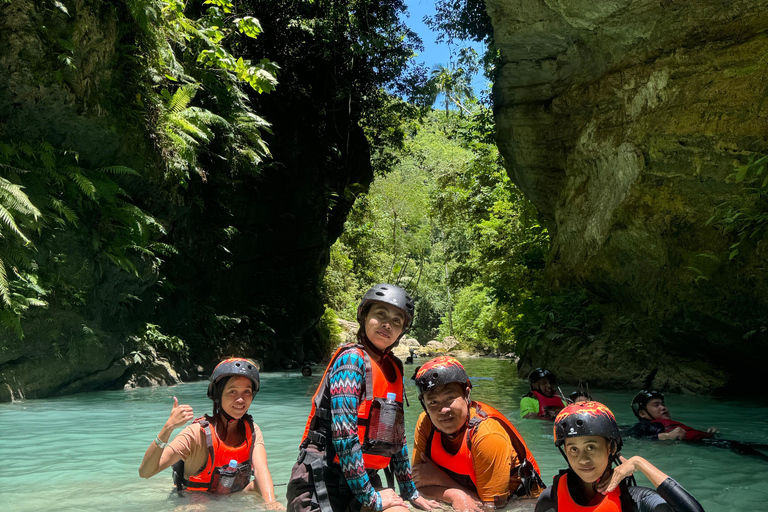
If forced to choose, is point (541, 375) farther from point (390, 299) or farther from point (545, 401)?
point (390, 299)

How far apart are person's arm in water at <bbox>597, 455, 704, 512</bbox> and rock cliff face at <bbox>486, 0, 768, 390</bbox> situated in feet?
25.8

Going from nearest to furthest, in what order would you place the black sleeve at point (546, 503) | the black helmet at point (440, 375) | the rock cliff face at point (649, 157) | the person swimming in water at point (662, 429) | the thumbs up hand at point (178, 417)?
1. the black sleeve at point (546, 503)
2. the thumbs up hand at point (178, 417)
3. the black helmet at point (440, 375)
4. the person swimming in water at point (662, 429)
5. the rock cliff face at point (649, 157)

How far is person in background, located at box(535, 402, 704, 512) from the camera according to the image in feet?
9.76

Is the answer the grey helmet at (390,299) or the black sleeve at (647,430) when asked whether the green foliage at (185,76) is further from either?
the grey helmet at (390,299)

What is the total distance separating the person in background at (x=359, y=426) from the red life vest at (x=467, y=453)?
2.80ft

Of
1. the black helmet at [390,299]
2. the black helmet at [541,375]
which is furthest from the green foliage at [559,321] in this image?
the black helmet at [390,299]

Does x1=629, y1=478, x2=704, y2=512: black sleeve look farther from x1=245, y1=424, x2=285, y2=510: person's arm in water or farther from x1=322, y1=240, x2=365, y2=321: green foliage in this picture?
x1=322, y1=240, x2=365, y2=321: green foliage

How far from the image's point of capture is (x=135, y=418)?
8266 millimetres

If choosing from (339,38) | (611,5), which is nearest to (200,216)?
(339,38)

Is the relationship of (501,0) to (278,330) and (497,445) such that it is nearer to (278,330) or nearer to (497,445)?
(497,445)

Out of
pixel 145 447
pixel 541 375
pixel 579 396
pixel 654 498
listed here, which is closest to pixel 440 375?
pixel 654 498

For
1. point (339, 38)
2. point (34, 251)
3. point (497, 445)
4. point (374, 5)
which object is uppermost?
point (374, 5)

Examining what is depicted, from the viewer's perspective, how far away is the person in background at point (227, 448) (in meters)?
4.14

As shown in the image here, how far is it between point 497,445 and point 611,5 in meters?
10.5
